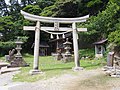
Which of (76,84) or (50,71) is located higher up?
(50,71)

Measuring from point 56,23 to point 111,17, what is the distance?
14.5 feet

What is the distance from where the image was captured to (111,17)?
15898mm

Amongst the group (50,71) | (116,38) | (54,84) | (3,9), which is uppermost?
(3,9)

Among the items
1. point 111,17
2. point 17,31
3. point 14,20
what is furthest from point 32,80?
point 14,20

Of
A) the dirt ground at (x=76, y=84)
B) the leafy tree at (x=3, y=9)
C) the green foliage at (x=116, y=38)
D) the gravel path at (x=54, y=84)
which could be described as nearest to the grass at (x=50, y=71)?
the gravel path at (x=54, y=84)

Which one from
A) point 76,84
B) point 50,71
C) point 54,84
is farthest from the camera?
point 50,71

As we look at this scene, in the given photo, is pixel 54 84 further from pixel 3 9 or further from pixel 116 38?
pixel 3 9

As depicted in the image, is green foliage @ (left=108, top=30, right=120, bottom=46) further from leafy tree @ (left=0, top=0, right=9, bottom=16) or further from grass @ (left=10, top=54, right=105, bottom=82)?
leafy tree @ (left=0, top=0, right=9, bottom=16)

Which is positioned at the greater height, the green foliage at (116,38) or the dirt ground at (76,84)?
the green foliage at (116,38)

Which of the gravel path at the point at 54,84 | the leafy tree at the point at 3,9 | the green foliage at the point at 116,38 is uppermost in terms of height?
the leafy tree at the point at 3,9

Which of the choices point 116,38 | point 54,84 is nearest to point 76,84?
point 54,84

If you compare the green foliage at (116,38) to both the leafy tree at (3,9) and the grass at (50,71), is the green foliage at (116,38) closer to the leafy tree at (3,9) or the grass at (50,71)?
the grass at (50,71)

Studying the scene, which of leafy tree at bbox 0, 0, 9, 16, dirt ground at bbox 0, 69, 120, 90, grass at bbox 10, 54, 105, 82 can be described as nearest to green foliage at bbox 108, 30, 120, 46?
grass at bbox 10, 54, 105, 82

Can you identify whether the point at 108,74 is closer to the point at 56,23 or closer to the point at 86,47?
the point at 56,23
